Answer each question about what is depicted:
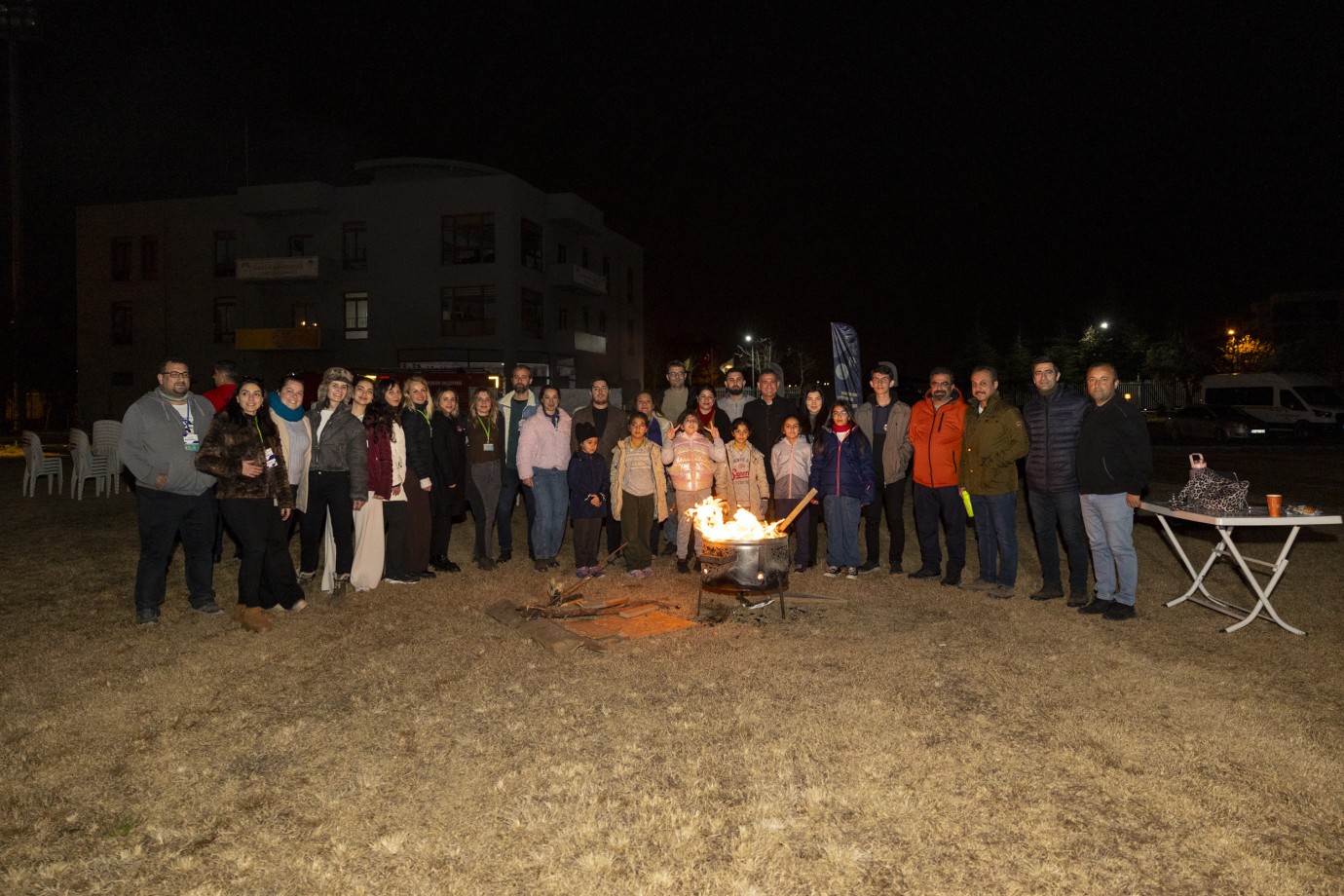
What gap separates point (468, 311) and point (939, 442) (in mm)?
31578

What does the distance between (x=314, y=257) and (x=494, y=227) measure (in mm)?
8370

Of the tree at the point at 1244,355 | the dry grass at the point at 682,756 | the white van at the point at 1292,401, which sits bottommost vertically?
the dry grass at the point at 682,756

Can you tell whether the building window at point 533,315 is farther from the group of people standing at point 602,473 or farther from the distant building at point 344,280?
the group of people standing at point 602,473

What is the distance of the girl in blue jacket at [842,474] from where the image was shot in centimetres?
802

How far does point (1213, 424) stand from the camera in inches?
1078

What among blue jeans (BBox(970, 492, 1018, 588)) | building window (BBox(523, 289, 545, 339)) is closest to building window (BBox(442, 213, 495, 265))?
building window (BBox(523, 289, 545, 339))

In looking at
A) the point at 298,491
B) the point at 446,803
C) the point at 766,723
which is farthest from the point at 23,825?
the point at 298,491

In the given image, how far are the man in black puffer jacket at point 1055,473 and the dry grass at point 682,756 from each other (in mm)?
482

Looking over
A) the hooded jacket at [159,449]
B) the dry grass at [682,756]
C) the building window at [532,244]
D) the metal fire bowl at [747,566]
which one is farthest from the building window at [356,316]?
the metal fire bowl at [747,566]

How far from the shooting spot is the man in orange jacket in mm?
7660

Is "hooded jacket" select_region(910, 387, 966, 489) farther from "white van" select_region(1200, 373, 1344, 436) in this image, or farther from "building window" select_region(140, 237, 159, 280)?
"building window" select_region(140, 237, 159, 280)

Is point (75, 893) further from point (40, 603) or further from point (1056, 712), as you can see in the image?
point (40, 603)

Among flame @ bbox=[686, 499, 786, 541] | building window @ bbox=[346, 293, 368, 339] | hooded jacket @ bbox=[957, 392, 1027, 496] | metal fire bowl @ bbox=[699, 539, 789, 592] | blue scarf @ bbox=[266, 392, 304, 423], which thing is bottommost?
metal fire bowl @ bbox=[699, 539, 789, 592]

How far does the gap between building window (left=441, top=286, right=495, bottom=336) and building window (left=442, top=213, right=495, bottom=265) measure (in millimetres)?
1251
